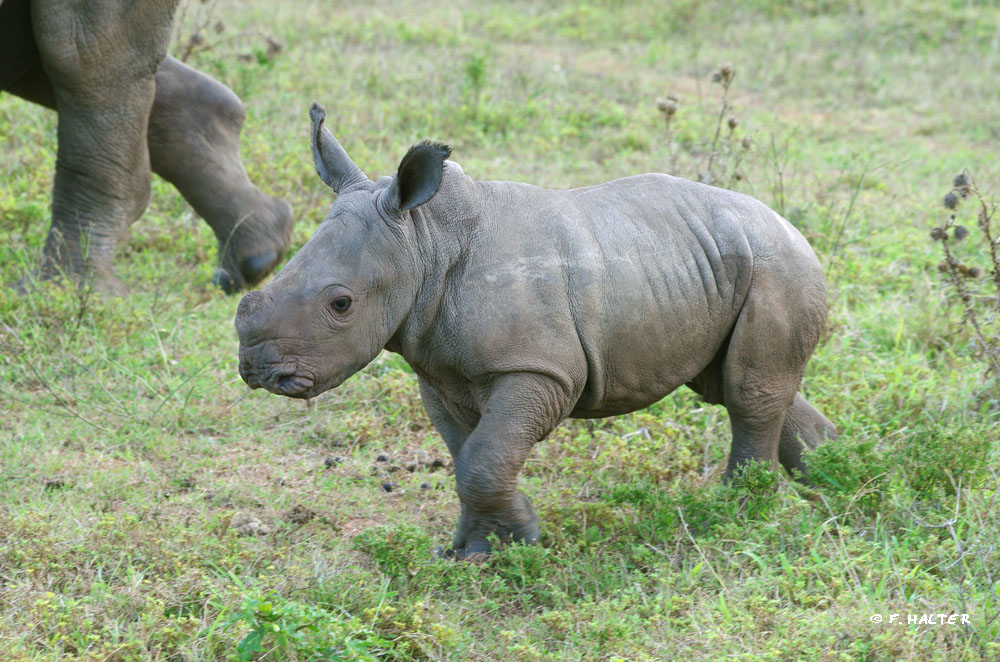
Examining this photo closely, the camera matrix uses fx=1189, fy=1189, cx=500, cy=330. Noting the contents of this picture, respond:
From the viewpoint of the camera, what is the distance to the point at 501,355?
3865 mm

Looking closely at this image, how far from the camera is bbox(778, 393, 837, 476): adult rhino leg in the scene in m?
4.77

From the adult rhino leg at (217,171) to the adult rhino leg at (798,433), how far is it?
3.30 m

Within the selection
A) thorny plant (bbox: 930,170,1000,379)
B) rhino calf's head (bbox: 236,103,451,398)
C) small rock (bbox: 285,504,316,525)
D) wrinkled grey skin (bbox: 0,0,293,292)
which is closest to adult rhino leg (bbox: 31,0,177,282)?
wrinkled grey skin (bbox: 0,0,293,292)

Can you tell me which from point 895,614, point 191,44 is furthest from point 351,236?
point 191,44

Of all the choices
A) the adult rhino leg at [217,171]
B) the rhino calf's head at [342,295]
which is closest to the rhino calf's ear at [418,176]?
the rhino calf's head at [342,295]

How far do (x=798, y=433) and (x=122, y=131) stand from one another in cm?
360

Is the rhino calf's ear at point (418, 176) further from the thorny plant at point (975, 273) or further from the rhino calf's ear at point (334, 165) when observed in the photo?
the thorny plant at point (975, 273)

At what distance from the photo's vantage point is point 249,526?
448cm

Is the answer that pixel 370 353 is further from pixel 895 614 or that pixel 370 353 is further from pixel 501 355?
pixel 895 614

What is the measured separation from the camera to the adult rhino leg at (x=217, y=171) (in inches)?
259

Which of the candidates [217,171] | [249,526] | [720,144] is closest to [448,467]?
[249,526]

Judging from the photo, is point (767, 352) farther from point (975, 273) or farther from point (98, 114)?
point (98, 114)

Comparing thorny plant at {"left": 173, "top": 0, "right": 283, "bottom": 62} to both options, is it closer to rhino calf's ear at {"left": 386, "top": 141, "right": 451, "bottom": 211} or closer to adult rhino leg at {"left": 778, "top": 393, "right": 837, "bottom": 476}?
rhino calf's ear at {"left": 386, "top": 141, "right": 451, "bottom": 211}

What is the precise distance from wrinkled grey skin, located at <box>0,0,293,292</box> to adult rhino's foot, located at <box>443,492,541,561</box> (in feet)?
9.71
